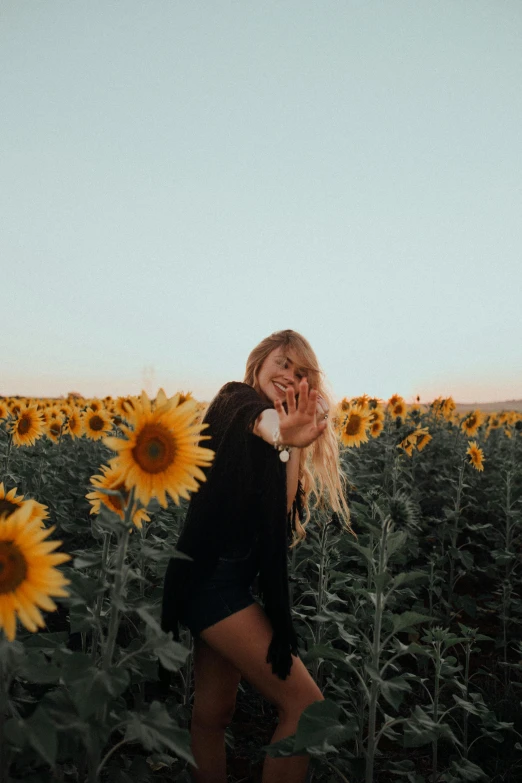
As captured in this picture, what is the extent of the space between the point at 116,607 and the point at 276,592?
88 cm

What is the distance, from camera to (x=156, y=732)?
5.16ft

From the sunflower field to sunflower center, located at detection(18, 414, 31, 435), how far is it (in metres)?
0.02

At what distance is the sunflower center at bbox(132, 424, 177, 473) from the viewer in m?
1.78

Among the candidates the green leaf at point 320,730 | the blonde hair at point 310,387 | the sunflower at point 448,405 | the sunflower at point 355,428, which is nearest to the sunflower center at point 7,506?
the green leaf at point 320,730

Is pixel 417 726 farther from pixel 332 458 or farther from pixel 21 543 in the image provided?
pixel 21 543

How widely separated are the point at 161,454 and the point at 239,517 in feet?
2.57

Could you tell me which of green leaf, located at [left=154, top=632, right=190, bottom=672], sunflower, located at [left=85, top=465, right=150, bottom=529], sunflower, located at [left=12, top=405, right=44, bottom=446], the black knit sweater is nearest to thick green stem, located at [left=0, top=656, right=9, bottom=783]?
green leaf, located at [left=154, top=632, right=190, bottom=672]

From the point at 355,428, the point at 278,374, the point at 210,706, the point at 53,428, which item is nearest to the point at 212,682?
the point at 210,706

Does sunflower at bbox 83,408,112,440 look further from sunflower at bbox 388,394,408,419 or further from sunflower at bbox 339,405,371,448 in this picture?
sunflower at bbox 388,394,408,419

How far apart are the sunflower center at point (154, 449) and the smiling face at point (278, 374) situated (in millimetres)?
1190

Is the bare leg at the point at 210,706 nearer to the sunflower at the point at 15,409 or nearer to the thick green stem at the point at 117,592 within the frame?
the thick green stem at the point at 117,592

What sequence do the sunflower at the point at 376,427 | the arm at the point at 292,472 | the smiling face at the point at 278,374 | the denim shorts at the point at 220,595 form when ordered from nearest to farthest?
the denim shorts at the point at 220,595, the arm at the point at 292,472, the smiling face at the point at 278,374, the sunflower at the point at 376,427

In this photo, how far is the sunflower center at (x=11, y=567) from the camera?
150cm

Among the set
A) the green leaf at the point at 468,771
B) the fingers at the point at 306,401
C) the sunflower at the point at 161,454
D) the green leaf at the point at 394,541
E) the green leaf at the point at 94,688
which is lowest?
the green leaf at the point at 468,771
